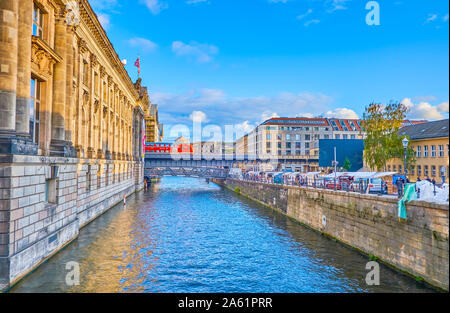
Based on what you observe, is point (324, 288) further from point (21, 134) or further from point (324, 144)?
point (324, 144)

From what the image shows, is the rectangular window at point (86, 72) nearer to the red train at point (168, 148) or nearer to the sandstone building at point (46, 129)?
the sandstone building at point (46, 129)

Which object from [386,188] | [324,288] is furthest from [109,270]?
[386,188]

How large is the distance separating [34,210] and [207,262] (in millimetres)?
10897

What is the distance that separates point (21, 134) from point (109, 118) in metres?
30.7

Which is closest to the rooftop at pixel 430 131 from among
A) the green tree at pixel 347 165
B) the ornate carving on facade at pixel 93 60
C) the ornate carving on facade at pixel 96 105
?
the green tree at pixel 347 165

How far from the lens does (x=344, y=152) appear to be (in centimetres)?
7956

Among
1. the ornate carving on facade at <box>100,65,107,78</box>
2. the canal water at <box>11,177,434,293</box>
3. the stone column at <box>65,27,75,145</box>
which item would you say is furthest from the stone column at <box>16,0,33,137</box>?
the ornate carving on facade at <box>100,65,107,78</box>

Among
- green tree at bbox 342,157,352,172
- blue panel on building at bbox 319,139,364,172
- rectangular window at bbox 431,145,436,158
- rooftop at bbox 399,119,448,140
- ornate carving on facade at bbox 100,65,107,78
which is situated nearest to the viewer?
ornate carving on facade at bbox 100,65,107,78

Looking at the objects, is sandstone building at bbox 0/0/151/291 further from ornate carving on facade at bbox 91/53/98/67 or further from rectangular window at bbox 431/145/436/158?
rectangular window at bbox 431/145/436/158

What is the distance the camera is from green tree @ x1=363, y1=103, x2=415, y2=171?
159 feet

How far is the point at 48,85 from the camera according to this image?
22234 mm

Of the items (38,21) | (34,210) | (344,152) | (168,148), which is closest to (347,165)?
(344,152)

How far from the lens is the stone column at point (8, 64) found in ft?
51.3

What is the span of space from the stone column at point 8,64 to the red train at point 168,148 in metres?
67.4
